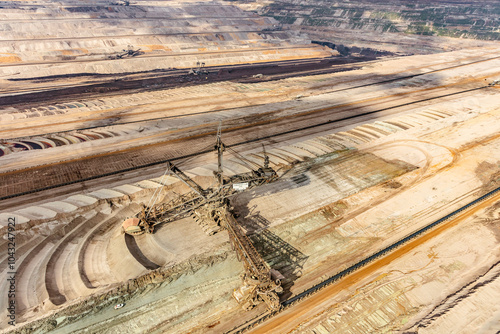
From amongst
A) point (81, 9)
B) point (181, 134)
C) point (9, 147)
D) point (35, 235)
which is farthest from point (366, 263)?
point (81, 9)

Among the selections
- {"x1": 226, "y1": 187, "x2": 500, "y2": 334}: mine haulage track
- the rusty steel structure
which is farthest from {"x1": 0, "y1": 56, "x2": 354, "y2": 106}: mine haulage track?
{"x1": 226, "y1": 187, "x2": 500, "y2": 334}: mine haulage track

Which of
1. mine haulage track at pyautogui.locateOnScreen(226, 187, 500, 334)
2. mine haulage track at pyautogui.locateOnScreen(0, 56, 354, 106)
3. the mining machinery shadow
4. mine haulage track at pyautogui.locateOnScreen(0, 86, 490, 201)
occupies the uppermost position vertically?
mine haulage track at pyautogui.locateOnScreen(0, 56, 354, 106)

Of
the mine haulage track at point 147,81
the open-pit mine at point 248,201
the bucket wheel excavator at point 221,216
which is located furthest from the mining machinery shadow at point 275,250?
the mine haulage track at point 147,81

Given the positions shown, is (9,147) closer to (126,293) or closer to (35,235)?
(35,235)

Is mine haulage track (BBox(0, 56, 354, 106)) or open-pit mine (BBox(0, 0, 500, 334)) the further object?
mine haulage track (BBox(0, 56, 354, 106))

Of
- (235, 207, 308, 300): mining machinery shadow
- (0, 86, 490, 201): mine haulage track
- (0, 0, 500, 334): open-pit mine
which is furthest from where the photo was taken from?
(0, 86, 490, 201): mine haulage track

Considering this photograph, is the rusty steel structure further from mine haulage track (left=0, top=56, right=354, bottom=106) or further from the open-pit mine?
mine haulage track (left=0, top=56, right=354, bottom=106)

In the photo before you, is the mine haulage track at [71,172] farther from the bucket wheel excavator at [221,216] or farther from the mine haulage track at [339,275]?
the mine haulage track at [339,275]
